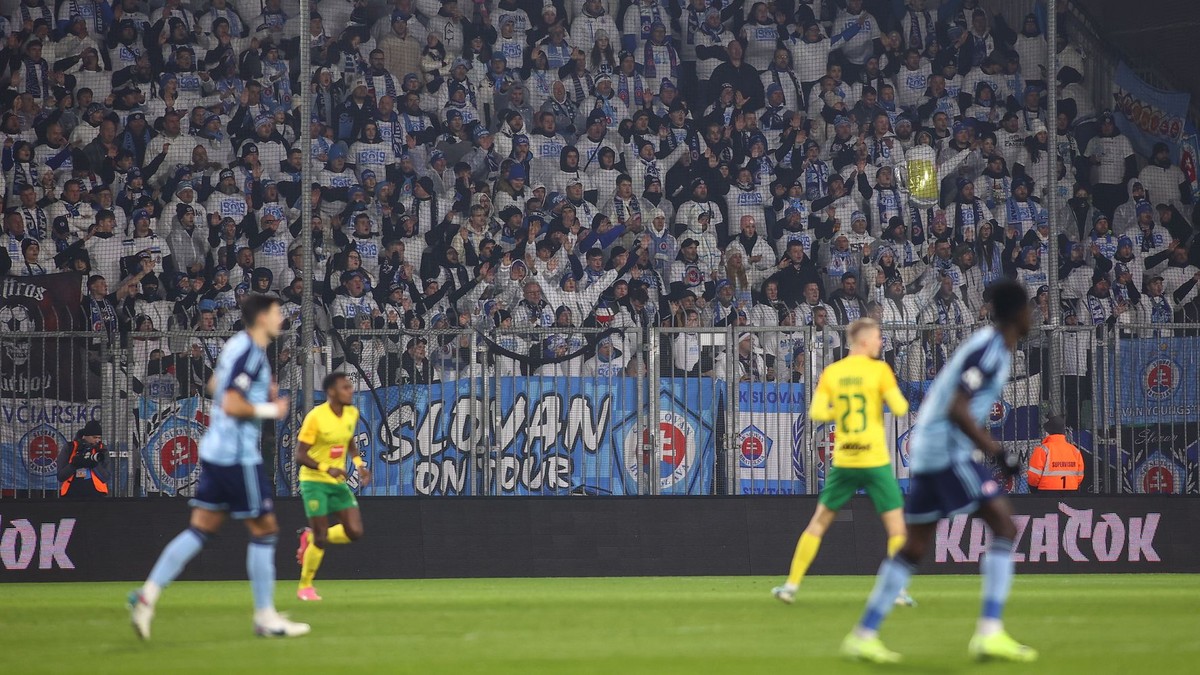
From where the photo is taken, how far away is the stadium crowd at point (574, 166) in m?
18.2

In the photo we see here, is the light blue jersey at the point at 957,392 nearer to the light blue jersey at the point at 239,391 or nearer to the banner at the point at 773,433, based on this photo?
the light blue jersey at the point at 239,391

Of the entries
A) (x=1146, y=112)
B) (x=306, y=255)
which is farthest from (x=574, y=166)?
(x=1146, y=112)

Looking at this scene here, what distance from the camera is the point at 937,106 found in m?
21.0

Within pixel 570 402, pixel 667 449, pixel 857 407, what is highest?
pixel 857 407

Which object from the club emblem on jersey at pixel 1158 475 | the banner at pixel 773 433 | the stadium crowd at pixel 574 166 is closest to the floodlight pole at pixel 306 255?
the stadium crowd at pixel 574 166

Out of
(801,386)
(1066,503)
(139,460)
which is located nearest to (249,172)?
(139,460)

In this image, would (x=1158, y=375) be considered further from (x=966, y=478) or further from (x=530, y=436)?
(x=966, y=478)

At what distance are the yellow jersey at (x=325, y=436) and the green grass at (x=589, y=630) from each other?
1.08 m

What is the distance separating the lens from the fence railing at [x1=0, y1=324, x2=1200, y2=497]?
46.8 feet

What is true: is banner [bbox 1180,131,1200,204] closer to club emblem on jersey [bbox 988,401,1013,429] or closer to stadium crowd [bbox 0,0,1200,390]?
stadium crowd [bbox 0,0,1200,390]

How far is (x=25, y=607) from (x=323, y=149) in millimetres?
9900

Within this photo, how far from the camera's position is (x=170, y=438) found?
46.8 ft

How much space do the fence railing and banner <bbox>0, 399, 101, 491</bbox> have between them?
0.6 inches

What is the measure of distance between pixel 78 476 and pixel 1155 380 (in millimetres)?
11345
